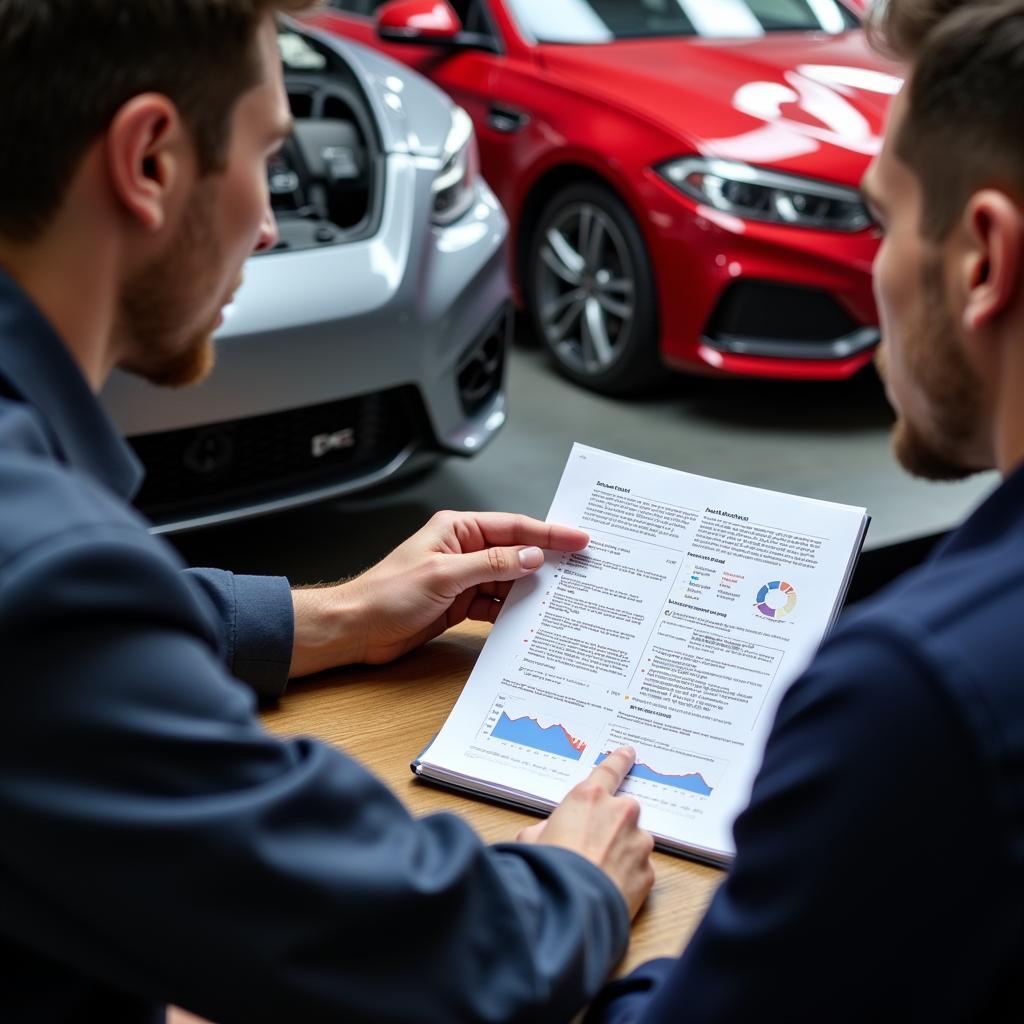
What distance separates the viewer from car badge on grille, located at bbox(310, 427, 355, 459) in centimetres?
271

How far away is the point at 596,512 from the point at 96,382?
0.51 m

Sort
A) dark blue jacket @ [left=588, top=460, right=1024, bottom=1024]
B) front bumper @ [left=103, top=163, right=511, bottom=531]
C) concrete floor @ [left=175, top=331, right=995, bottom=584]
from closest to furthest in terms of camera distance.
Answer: dark blue jacket @ [left=588, top=460, right=1024, bottom=1024] → front bumper @ [left=103, top=163, right=511, bottom=531] → concrete floor @ [left=175, top=331, right=995, bottom=584]

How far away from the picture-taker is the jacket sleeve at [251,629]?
1309 mm

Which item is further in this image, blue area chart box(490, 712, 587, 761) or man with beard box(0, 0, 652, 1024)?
blue area chart box(490, 712, 587, 761)

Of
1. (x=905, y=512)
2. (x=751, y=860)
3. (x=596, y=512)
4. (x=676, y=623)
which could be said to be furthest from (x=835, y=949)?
(x=905, y=512)

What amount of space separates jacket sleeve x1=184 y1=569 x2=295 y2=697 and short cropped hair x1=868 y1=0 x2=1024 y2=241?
70cm

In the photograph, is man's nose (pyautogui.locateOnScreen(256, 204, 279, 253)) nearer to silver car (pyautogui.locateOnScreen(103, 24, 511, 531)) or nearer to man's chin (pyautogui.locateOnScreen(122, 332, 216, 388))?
man's chin (pyautogui.locateOnScreen(122, 332, 216, 388))

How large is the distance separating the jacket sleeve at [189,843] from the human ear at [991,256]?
→ 450 millimetres

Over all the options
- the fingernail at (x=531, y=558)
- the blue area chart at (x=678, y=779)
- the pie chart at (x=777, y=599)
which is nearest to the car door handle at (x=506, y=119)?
the fingernail at (x=531, y=558)

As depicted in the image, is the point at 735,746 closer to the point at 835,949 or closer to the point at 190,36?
the point at 835,949

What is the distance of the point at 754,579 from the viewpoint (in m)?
1.22

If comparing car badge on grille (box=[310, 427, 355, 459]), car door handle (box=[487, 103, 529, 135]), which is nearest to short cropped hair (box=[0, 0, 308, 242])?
car badge on grille (box=[310, 427, 355, 459])

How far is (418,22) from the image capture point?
13.3ft

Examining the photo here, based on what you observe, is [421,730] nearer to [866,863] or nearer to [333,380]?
[866,863]
